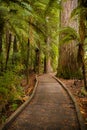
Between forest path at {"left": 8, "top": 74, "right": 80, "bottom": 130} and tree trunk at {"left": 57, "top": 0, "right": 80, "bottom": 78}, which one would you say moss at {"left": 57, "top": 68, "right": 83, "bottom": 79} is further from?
forest path at {"left": 8, "top": 74, "right": 80, "bottom": 130}

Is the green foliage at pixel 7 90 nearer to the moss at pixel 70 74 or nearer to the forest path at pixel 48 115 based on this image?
the forest path at pixel 48 115

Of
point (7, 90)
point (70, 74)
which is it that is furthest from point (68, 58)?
point (7, 90)

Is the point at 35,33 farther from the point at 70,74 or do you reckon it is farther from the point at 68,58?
the point at 70,74

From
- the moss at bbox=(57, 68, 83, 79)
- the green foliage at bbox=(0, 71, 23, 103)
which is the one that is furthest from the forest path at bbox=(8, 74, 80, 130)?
the moss at bbox=(57, 68, 83, 79)

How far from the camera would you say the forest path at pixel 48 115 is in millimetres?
5593

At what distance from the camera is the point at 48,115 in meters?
6.58

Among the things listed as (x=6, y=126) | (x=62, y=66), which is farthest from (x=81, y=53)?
(x=62, y=66)

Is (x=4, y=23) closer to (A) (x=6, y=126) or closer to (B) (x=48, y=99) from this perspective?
(B) (x=48, y=99)

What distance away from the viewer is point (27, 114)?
21.9ft

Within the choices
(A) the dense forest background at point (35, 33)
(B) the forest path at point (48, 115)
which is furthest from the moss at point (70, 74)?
(B) the forest path at point (48, 115)

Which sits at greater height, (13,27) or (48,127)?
(13,27)

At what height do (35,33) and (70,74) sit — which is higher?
(35,33)

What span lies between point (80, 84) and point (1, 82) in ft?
14.2

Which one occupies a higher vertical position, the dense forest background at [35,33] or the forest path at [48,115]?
the dense forest background at [35,33]
